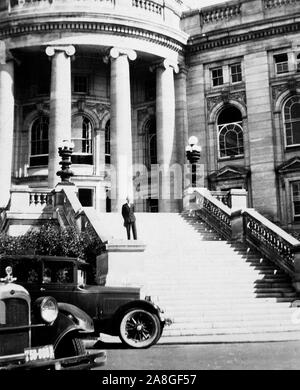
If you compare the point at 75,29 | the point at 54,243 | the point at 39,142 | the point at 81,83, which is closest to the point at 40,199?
the point at 54,243

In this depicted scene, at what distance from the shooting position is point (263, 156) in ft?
106

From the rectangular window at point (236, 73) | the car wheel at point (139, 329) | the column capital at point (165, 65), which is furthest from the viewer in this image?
the rectangular window at point (236, 73)

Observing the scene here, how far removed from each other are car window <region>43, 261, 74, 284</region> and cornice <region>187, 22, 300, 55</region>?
25908mm

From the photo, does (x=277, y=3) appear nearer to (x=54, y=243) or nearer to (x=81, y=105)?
(x=81, y=105)

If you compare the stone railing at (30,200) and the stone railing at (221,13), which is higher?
the stone railing at (221,13)

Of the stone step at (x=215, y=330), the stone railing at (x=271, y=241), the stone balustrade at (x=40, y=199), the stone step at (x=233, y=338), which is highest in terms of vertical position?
the stone balustrade at (x=40, y=199)

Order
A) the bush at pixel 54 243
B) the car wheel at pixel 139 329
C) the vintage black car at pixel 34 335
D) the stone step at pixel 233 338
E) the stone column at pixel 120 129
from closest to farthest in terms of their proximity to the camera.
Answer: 1. the vintage black car at pixel 34 335
2. the car wheel at pixel 139 329
3. the stone step at pixel 233 338
4. the bush at pixel 54 243
5. the stone column at pixel 120 129

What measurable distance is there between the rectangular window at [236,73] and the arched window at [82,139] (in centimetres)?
923

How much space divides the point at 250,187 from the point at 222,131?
13.4ft

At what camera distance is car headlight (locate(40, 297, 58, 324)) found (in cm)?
785

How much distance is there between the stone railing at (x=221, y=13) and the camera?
34594mm

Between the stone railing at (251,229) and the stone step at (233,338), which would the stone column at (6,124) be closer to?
the stone railing at (251,229)

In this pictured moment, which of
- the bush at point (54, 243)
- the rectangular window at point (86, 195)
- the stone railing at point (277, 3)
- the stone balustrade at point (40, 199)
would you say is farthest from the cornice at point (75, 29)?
the bush at point (54, 243)

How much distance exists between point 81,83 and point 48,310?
94.9 feet
